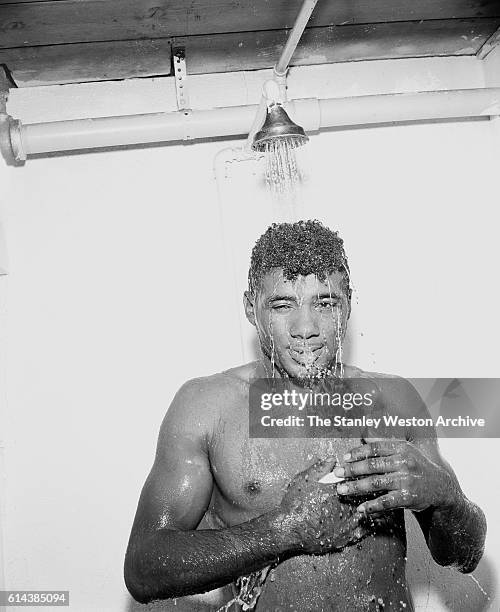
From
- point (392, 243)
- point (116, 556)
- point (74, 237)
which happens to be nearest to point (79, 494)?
point (116, 556)

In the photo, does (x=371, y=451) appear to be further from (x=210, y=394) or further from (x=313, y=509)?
(x=210, y=394)

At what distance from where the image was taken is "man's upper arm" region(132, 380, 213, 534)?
5.82 ft

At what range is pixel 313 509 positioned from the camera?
1.67 meters

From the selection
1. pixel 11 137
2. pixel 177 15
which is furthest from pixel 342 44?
pixel 11 137

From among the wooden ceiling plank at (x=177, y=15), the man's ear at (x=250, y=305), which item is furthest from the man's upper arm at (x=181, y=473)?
the wooden ceiling plank at (x=177, y=15)

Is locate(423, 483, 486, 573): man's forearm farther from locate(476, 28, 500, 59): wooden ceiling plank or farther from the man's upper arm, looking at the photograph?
locate(476, 28, 500, 59): wooden ceiling plank

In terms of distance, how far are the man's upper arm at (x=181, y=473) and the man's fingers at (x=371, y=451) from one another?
1.37ft

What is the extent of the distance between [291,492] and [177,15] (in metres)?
1.44

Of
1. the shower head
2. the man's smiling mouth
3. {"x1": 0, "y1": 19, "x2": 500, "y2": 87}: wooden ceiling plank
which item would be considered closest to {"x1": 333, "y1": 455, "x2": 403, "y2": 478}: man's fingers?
the man's smiling mouth

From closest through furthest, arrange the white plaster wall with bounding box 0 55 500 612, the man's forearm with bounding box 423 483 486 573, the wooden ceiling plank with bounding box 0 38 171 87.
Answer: the man's forearm with bounding box 423 483 486 573, the wooden ceiling plank with bounding box 0 38 171 87, the white plaster wall with bounding box 0 55 500 612

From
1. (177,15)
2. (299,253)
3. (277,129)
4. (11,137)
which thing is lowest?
(299,253)

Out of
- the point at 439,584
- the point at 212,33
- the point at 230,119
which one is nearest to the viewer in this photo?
the point at 212,33

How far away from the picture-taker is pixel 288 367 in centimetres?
188

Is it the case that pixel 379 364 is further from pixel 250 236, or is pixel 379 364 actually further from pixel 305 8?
pixel 305 8
